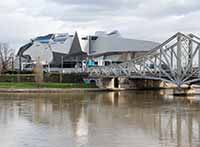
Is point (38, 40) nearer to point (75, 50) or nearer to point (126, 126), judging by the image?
point (75, 50)

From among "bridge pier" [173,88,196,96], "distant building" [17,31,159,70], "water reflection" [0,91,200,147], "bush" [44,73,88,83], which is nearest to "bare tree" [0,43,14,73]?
"distant building" [17,31,159,70]

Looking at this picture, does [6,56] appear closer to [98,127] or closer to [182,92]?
[182,92]

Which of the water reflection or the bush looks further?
the bush

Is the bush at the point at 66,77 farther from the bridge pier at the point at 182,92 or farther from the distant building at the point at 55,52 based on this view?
the distant building at the point at 55,52

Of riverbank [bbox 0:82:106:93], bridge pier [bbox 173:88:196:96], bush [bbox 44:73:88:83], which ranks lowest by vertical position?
bridge pier [bbox 173:88:196:96]

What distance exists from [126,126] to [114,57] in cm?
10002

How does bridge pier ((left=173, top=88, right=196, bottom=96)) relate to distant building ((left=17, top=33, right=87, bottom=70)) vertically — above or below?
below

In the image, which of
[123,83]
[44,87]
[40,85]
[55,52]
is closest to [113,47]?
[55,52]

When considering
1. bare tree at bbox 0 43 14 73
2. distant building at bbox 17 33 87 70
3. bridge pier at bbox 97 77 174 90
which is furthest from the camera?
distant building at bbox 17 33 87 70

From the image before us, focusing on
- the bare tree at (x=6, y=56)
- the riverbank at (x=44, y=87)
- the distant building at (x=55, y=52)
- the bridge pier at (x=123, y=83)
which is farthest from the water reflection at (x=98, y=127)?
the distant building at (x=55, y=52)

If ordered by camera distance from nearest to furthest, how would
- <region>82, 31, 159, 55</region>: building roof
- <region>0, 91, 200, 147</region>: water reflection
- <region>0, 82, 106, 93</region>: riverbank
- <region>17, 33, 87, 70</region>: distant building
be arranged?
<region>0, 91, 200, 147</region>: water reflection, <region>0, 82, 106, 93</region>: riverbank, <region>82, 31, 159, 55</region>: building roof, <region>17, 33, 87, 70</region>: distant building

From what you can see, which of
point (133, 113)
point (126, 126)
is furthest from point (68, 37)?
point (126, 126)

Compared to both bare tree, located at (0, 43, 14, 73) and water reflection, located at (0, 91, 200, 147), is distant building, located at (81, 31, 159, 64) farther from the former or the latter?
water reflection, located at (0, 91, 200, 147)

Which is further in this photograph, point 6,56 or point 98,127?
point 6,56
